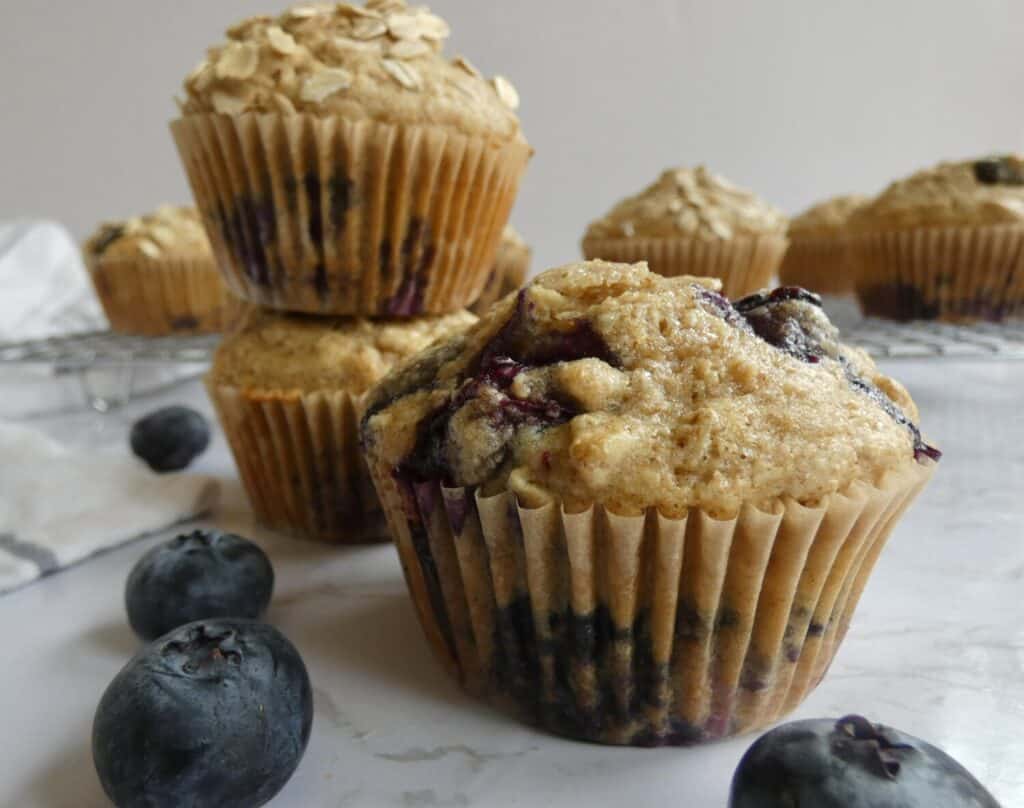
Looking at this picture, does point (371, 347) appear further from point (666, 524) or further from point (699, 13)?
point (699, 13)

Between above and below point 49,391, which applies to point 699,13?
above

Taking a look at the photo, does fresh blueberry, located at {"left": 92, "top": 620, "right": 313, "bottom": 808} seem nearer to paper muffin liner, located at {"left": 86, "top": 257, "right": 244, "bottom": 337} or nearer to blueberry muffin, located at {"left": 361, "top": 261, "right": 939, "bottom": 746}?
blueberry muffin, located at {"left": 361, "top": 261, "right": 939, "bottom": 746}

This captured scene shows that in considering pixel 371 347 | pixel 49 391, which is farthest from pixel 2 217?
pixel 371 347

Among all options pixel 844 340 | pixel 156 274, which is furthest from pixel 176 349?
pixel 844 340

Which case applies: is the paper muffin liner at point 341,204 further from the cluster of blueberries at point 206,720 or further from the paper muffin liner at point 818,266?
the paper muffin liner at point 818,266

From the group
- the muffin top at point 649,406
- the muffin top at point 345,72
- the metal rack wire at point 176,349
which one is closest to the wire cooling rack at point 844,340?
the metal rack wire at point 176,349
